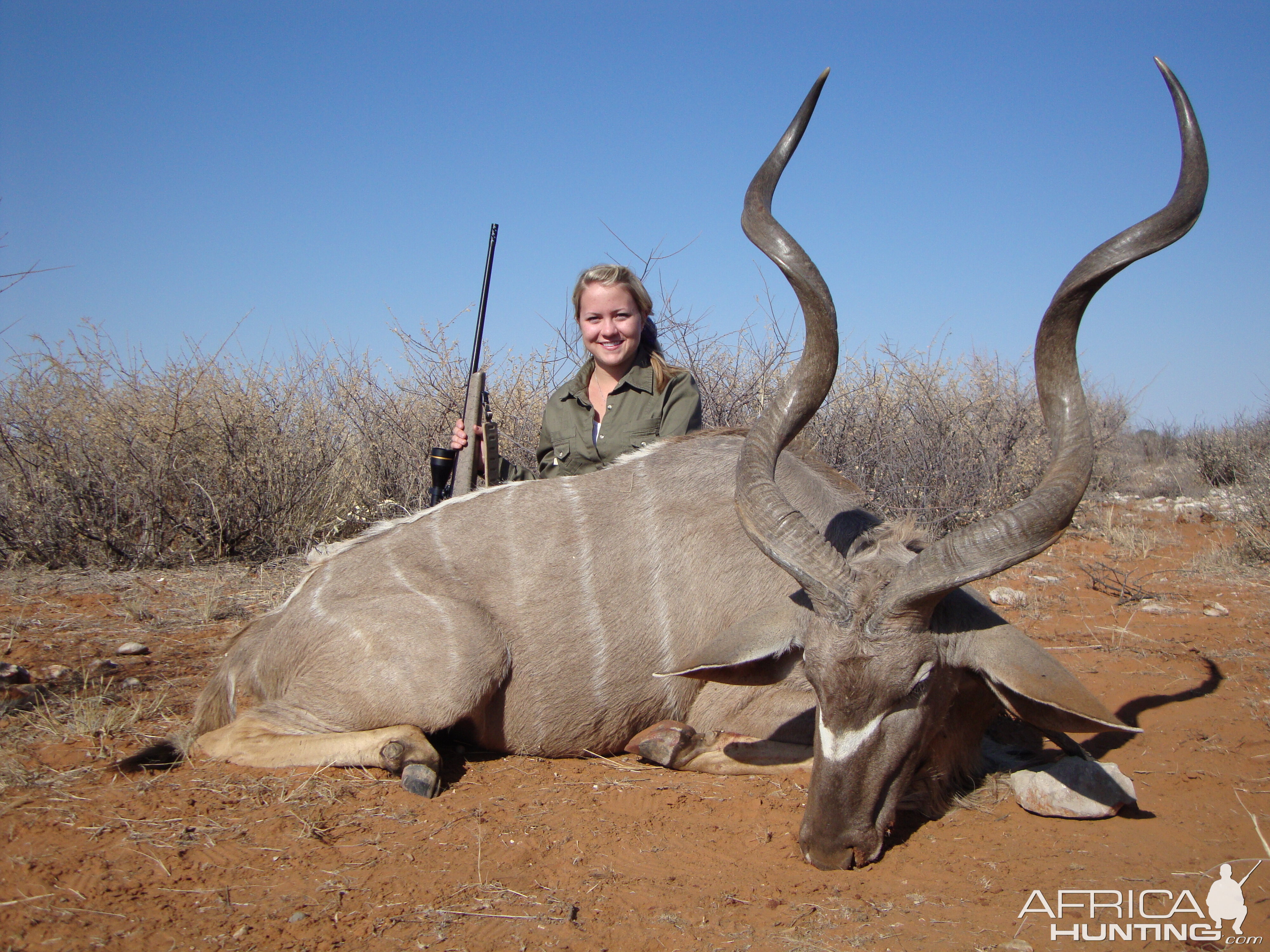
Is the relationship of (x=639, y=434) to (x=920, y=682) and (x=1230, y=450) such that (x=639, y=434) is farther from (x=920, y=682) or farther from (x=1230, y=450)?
(x=1230, y=450)

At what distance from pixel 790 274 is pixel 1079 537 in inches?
250

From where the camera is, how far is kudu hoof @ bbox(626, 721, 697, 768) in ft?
11.0

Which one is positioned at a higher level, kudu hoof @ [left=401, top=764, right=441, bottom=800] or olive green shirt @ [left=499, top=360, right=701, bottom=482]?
olive green shirt @ [left=499, top=360, right=701, bottom=482]

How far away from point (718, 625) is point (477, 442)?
84.3 inches

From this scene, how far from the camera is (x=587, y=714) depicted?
346 centimetres

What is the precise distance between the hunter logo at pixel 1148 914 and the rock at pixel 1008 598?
10.3 ft

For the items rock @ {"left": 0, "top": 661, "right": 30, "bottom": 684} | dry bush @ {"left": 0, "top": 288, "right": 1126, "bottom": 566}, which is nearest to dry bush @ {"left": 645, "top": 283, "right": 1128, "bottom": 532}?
dry bush @ {"left": 0, "top": 288, "right": 1126, "bottom": 566}

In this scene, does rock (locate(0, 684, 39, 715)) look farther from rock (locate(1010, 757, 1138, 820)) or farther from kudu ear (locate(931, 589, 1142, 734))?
rock (locate(1010, 757, 1138, 820))

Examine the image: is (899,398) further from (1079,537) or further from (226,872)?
(226,872)

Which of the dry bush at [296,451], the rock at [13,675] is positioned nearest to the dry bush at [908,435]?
the dry bush at [296,451]

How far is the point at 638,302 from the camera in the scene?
15.4ft

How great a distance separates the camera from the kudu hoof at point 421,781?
300cm

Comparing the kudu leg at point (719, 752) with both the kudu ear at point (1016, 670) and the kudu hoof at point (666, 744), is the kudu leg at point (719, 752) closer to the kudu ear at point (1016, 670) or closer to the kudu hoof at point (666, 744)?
the kudu hoof at point (666, 744)

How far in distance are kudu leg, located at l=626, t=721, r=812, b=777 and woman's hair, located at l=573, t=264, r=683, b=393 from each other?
192cm
